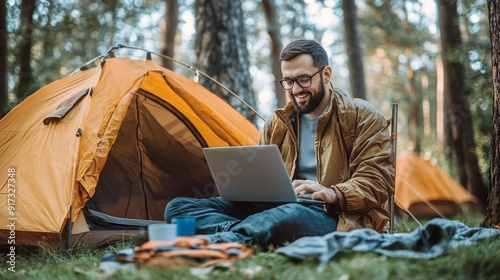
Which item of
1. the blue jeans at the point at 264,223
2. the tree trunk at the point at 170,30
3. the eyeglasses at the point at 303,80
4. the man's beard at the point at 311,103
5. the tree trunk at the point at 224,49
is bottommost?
the blue jeans at the point at 264,223

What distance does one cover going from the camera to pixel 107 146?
385 cm

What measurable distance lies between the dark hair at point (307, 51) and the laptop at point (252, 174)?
679 millimetres

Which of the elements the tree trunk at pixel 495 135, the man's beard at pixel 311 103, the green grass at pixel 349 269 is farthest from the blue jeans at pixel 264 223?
the tree trunk at pixel 495 135

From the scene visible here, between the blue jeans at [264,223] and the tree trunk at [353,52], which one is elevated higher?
the tree trunk at [353,52]

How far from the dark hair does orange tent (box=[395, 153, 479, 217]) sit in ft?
12.6

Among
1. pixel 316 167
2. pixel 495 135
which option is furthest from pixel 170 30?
pixel 495 135

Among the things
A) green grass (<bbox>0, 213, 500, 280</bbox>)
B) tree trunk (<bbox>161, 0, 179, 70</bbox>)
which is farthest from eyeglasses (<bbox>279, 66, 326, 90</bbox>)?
tree trunk (<bbox>161, 0, 179, 70</bbox>)

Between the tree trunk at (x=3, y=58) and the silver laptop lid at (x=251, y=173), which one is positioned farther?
the tree trunk at (x=3, y=58)

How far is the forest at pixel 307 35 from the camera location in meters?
5.92

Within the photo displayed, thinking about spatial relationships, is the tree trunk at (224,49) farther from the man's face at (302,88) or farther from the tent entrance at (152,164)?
the man's face at (302,88)

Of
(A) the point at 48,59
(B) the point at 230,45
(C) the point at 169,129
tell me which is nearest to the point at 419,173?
(B) the point at 230,45

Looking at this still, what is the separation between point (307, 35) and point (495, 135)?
1234 cm

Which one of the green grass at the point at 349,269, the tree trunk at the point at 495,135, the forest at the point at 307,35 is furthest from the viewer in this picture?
the forest at the point at 307,35

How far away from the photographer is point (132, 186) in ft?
17.0
